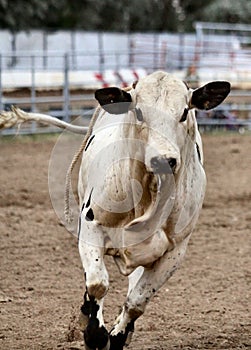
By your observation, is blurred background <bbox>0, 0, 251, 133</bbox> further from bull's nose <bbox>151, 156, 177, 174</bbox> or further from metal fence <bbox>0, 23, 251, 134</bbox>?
bull's nose <bbox>151, 156, 177, 174</bbox>

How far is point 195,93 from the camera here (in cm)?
442

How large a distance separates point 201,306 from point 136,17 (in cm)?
2846

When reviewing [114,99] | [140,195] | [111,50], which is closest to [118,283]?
[140,195]

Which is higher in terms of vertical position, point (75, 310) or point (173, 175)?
point (173, 175)

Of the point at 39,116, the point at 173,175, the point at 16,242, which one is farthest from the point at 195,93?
the point at 16,242

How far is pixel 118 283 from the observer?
6750mm

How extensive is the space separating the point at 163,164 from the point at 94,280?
801mm

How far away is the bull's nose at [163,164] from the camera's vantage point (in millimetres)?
3963

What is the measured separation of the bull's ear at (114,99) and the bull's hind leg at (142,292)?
85 centimetres

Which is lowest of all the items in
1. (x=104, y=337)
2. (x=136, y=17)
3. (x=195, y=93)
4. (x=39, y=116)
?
(x=136, y=17)

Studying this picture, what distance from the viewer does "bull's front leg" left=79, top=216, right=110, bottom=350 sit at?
4410mm

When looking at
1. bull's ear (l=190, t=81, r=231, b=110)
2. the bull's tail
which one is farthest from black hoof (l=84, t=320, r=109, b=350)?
the bull's tail

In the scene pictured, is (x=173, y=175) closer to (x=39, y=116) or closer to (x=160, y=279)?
(x=160, y=279)

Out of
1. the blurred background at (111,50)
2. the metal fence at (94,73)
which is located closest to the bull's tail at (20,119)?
the blurred background at (111,50)
